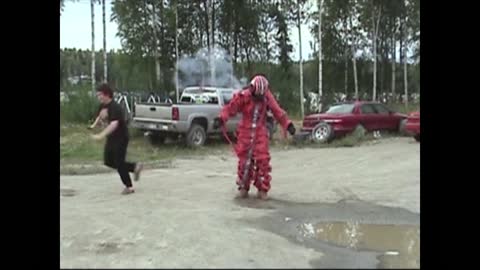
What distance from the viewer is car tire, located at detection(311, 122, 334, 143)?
1453cm

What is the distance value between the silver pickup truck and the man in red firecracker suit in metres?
5.03

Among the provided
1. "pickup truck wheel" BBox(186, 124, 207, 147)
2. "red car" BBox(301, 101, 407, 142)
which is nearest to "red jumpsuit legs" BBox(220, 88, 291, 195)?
"pickup truck wheel" BBox(186, 124, 207, 147)

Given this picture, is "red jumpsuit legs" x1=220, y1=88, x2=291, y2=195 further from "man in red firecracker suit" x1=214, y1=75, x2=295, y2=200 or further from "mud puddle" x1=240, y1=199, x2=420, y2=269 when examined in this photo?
"mud puddle" x1=240, y1=199, x2=420, y2=269

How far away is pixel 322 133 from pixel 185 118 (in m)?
3.63

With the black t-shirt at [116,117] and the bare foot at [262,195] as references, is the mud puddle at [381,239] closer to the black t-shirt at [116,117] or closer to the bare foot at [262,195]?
the bare foot at [262,195]

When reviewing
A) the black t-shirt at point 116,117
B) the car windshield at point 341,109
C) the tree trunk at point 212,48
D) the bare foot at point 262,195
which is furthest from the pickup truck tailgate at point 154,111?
the bare foot at point 262,195

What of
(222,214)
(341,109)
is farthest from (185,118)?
(222,214)

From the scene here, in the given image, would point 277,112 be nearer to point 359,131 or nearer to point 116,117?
point 116,117

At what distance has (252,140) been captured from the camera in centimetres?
720

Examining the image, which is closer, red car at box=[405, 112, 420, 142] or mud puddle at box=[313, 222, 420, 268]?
mud puddle at box=[313, 222, 420, 268]

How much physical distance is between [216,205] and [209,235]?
1495mm
